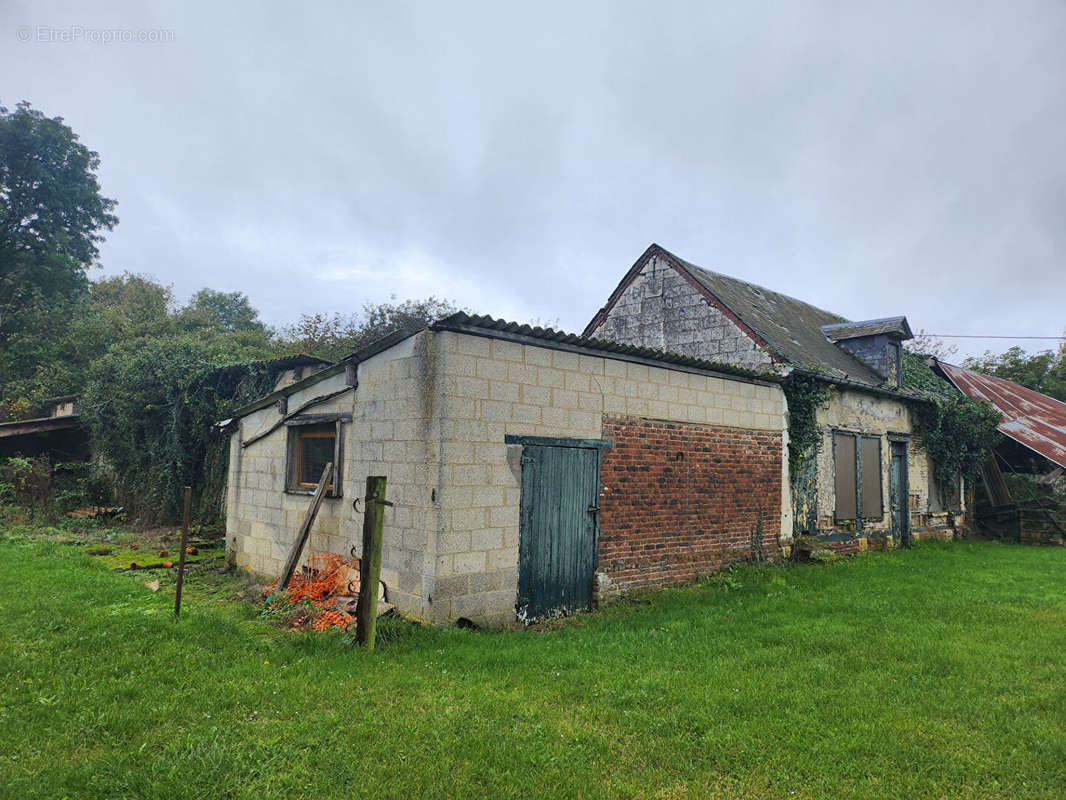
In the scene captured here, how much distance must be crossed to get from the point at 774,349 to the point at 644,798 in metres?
10.1

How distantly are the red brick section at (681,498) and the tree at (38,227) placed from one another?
25.2 meters

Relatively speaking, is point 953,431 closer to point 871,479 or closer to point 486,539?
point 871,479

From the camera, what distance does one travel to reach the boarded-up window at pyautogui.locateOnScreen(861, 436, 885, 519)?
42.4 feet

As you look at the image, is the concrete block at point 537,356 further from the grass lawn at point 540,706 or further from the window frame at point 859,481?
the window frame at point 859,481

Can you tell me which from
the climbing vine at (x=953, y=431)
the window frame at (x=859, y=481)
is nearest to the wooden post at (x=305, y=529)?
the window frame at (x=859, y=481)

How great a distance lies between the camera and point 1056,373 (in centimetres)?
2739

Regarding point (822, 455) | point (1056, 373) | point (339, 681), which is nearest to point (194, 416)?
point (339, 681)

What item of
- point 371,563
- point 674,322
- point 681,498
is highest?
point 674,322

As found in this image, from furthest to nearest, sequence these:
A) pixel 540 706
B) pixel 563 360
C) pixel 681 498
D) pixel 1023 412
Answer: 1. pixel 1023 412
2. pixel 681 498
3. pixel 563 360
4. pixel 540 706

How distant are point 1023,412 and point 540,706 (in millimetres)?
19521

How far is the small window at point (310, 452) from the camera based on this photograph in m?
7.99

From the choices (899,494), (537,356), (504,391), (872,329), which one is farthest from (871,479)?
(504,391)

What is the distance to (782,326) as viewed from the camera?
14.3 meters

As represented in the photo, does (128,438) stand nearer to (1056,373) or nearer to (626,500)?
(626,500)
